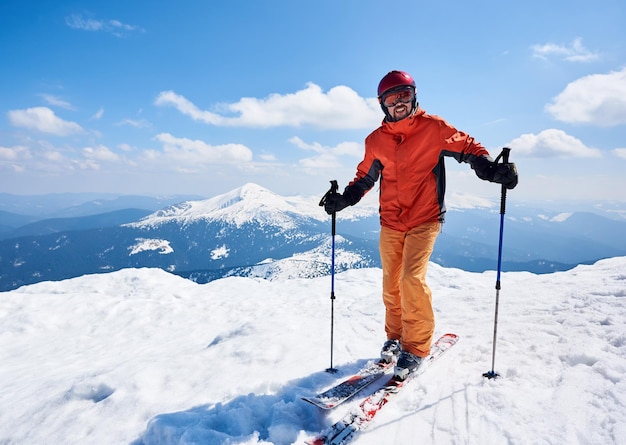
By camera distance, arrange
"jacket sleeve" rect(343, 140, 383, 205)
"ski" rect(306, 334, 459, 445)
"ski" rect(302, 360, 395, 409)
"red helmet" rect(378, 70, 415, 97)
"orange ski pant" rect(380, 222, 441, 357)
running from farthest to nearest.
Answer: "jacket sleeve" rect(343, 140, 383, 205)
"red helmet" rect(378, 70, 415, 97)
"orange ski pant" rect(380, 222, 441, 357)
"ski" rect(302, 360, 395, 409)
"ski" rect(306, 334, 459, 445)

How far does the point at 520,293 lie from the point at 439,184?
5678mm

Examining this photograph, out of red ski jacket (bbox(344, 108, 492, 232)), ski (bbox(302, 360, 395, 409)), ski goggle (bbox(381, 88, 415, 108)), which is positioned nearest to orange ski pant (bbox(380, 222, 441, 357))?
red ski jacket (bbox(344, 108, 492, 232))

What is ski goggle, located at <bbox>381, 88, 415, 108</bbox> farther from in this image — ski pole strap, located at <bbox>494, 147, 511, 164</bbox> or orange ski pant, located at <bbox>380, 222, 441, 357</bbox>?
orange ski pant, located at <bbox>380, 222, 441, 357</bbox>

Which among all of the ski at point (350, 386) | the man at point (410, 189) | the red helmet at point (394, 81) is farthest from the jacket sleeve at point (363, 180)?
the ski at point (350, 386)

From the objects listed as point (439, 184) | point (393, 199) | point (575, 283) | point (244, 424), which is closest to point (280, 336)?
point (244, 424)

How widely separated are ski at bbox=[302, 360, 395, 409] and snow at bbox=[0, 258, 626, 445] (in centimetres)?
12

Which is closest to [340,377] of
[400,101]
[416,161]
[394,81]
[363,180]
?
[363,180]

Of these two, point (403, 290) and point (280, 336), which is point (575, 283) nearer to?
point (403, 290)

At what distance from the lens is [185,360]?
5.68 meters

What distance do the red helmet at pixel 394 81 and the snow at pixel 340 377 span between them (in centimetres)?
412

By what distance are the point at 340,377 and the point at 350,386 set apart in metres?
0.55

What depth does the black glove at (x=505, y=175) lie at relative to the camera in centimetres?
412

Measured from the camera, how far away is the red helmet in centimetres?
448

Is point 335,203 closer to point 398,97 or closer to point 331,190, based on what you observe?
point 331,190
